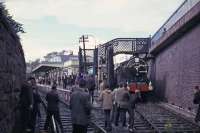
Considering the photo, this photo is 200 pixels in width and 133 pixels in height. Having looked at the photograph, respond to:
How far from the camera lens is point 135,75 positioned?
35.8 metres

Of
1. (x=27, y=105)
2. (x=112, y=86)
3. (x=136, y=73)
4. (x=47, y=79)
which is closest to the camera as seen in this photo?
(x=27, y=105)

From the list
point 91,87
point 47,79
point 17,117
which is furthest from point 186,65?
point 47,79

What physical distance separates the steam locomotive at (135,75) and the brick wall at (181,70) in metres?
1.31

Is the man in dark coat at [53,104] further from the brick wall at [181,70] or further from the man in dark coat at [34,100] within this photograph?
the brick wall at [181,70]

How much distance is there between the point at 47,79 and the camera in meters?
53.9

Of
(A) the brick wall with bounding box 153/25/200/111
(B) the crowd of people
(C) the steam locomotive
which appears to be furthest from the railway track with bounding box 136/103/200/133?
(C) the steam locomotive

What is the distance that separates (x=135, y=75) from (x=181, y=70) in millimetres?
5779

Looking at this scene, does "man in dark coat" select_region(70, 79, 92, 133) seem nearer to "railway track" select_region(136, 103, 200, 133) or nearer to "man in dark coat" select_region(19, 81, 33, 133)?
"man in dark coat" select_region(19, 81, 33, 133)

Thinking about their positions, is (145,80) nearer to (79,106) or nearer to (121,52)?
(121,52)

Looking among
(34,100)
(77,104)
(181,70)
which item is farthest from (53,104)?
(181,70)

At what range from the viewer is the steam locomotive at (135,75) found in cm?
3509

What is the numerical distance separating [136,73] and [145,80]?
0.96 meters

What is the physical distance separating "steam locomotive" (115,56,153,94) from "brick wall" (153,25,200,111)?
4.31 ft

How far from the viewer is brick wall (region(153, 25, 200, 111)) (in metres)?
27.1
